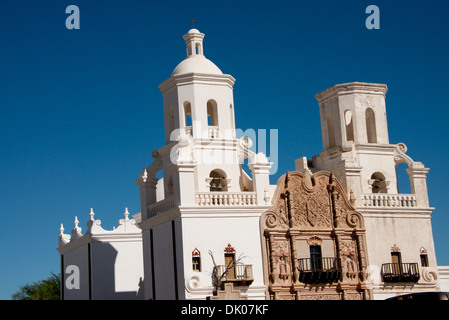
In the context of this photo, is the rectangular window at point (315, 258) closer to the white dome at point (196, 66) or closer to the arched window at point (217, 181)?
Answer: the arched window at point (217, 181)

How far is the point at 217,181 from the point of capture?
42.4 meters

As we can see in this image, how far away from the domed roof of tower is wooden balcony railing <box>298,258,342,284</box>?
1097 centimetres

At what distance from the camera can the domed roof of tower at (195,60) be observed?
4244 centimetres

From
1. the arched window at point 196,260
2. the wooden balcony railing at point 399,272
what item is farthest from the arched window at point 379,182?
the arched window at point 196,260

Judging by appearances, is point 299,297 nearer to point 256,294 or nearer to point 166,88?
point 256,294

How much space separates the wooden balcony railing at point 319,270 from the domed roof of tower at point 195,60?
10966 millimetres

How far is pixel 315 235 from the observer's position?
135 feet

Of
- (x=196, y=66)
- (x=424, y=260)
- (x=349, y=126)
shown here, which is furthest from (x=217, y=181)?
(x=424, y=260)

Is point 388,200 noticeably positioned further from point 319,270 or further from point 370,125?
point 319,270

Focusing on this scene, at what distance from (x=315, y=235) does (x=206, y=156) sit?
686 centimetres

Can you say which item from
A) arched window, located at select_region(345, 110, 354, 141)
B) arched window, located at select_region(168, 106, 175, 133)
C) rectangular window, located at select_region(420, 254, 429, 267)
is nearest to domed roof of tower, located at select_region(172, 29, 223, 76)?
arched window, located at select_region(168, 106, 175, 133)
